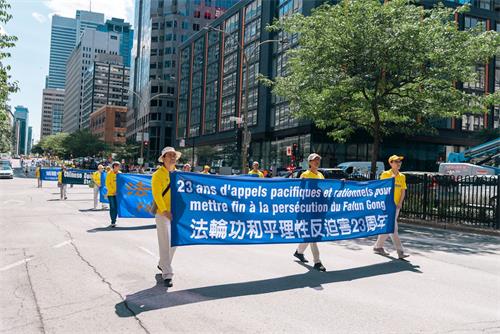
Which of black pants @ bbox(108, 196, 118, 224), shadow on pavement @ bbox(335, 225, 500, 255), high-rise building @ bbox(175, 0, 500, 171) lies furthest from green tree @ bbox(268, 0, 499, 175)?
high-rise building @ bbox(175, 0, 500, 171)

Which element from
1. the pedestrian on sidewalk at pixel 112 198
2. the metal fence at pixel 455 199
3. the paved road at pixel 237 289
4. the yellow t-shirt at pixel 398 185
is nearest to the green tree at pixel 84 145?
the metal fence at pixel 455 199

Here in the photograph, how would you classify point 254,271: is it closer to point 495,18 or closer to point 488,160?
point 488,160

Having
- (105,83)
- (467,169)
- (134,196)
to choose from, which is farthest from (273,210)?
(105,83)

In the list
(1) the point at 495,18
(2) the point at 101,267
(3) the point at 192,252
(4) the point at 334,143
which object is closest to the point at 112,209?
(3) the point at 192,252

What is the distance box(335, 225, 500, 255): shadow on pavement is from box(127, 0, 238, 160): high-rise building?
86.3 m

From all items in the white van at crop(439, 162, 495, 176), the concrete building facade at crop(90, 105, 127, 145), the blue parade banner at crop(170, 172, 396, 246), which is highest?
the concrete building facade at crop(90, 105, 127, 145)

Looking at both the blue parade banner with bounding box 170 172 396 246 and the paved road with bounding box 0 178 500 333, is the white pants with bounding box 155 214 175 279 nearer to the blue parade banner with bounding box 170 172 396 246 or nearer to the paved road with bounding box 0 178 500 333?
the blue parade banner with bounding box 170 172 396 246

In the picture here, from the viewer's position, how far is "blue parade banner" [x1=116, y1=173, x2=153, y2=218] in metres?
12.7

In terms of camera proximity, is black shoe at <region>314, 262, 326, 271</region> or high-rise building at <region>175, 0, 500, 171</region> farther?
high-rise building at <region>175, 0, 500, 171</region>

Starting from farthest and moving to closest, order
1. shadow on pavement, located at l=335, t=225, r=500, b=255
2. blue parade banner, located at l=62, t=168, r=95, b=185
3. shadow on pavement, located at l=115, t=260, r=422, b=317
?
blue parade banner, located at l=62, t=168, r=95, b=185, shadow on pavement, located at l=335, t=225, r=500, b=255, shadow on pavement, located at l=115, t=260, r=422, b=317

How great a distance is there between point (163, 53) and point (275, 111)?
56302 mm

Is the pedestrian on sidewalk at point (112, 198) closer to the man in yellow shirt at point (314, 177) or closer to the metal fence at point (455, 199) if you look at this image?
the man in yellow shirt at point (314, 177)

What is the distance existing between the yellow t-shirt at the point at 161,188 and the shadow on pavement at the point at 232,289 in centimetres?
103

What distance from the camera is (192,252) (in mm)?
8602
